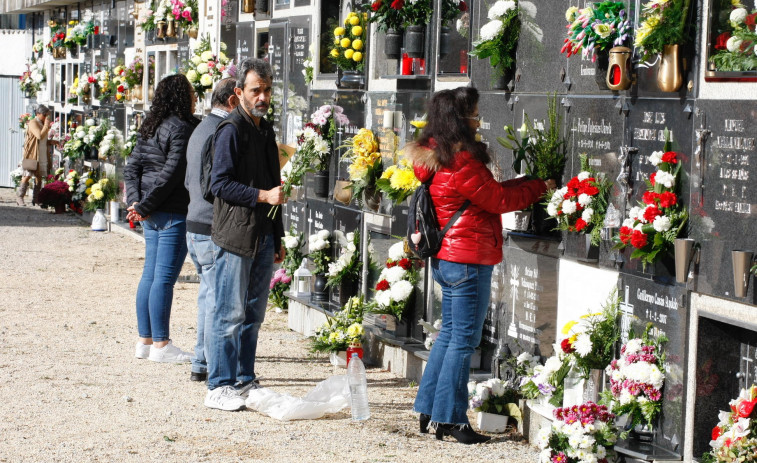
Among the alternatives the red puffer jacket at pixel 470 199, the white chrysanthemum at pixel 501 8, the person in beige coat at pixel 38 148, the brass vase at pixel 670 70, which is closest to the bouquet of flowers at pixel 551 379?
the red puffer jacket at pixel 470 199

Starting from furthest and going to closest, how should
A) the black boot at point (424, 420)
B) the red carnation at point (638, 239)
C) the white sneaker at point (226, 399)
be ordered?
the white sneaker at point (226, 399)
the black boot at point (424, 420)
the red carnation at point (638, 239)

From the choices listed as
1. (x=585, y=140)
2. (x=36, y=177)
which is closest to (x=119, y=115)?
(x=36, y=177)

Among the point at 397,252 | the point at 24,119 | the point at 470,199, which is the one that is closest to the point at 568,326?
the point at 470,199

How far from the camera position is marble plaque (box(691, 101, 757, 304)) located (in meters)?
4.34

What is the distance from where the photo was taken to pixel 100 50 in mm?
17766

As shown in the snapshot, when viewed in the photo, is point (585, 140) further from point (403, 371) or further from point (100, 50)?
point (100, 50)

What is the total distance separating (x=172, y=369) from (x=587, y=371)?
9.36 feet

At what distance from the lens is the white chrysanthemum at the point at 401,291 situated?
7.16 m

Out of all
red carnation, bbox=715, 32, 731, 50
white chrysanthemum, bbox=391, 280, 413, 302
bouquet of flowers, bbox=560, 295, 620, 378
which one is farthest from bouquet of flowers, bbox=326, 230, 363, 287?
red carnation, bbox=715, 32, 731, 50

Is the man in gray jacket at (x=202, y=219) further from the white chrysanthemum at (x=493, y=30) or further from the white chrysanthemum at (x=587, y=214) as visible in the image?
the white chrysanthemum at (x=587, y=214)

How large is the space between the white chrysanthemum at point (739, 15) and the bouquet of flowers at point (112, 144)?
1210 centimetres

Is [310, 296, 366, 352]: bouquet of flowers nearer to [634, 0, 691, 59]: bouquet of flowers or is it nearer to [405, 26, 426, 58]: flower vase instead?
[405, 26, 426, 58]: flower vase

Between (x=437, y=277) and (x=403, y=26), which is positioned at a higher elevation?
(x=403, y=26)

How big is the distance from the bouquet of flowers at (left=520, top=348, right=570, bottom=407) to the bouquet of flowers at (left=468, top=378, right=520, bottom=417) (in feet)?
0.67
